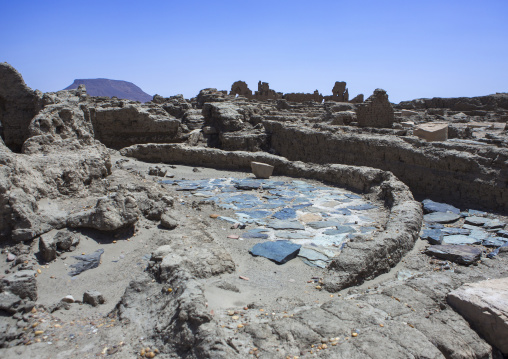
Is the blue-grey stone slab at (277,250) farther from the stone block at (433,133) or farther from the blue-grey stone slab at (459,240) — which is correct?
the stone block at (433,133)

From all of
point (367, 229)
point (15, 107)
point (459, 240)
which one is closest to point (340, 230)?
point (367, 229)

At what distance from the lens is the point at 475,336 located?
3146 mm

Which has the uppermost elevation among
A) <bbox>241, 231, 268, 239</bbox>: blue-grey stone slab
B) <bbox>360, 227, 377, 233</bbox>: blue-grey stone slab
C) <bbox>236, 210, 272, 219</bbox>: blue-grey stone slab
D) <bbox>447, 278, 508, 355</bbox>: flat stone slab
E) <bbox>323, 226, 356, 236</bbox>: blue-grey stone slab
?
<bbox>447, 278, 508, 355</bbox>: flat stone slab

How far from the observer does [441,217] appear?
6789 mm

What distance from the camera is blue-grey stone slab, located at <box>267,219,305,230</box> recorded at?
593cm

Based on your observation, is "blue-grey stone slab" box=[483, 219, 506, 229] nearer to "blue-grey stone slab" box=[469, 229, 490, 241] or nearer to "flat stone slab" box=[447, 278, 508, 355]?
"blue-grey stone slab" box=[469, 229, 490, 241]

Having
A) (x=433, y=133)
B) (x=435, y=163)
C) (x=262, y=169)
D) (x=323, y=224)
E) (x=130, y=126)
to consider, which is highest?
(x=433, y=133)

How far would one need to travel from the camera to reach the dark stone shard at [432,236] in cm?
554

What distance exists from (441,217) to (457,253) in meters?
1.99

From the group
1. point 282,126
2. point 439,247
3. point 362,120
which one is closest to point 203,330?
point 439,247

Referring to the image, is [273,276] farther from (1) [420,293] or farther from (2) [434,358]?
(2) [434,358]

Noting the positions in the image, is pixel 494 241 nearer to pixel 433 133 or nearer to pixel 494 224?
pixel 494 224

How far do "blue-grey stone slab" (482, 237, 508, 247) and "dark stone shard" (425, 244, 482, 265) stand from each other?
53 cm

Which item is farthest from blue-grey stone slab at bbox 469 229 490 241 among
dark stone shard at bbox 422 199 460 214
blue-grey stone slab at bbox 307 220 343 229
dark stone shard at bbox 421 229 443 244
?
blue-grey stone slab at bbox 307 220 343 229
